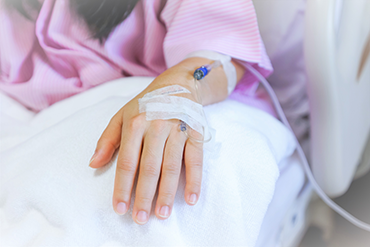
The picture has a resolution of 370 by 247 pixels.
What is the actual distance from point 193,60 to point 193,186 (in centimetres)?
33

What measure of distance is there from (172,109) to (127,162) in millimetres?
125

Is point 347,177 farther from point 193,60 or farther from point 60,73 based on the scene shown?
point 60,73

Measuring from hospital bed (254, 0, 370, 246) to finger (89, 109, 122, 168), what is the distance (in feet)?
1.26

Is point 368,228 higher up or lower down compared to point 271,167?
lower down

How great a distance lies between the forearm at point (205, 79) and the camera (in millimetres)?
560

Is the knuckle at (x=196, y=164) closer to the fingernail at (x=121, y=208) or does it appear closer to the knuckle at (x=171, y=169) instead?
the knuckle at (x=171, y=169)

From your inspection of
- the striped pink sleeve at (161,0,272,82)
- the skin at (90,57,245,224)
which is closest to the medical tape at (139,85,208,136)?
the skin at (90,57,245,224)

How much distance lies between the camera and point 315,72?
55cm

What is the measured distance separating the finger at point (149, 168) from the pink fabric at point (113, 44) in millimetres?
307

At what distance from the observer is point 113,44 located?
28.9 inches

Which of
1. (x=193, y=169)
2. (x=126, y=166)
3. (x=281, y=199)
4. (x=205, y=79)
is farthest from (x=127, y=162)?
(x=281, y=199)

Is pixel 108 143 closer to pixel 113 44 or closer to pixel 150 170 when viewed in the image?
pixel 150 170

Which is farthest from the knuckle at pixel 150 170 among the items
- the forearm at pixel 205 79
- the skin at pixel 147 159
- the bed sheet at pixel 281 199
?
the bed sheet at pixel 281 199

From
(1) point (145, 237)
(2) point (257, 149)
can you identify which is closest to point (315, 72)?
(2) point (257, 149)
